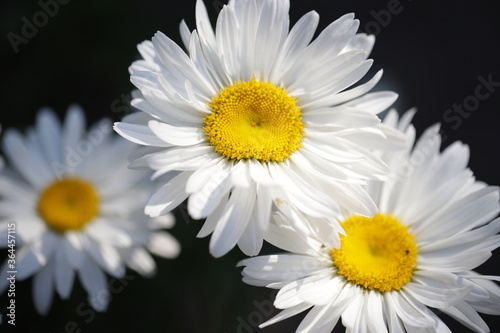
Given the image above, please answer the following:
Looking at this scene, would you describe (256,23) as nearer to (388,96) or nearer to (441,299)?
(388,96)

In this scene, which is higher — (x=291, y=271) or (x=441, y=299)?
(x=291, y=271)

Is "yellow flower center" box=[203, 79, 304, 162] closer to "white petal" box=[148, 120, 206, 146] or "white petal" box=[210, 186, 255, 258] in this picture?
"white petal" box=[148, 120, 206, 146]

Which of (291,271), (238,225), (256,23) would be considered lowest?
(291,271)

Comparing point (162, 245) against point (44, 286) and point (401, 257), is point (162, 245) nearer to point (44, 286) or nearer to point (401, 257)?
point (44, 286)

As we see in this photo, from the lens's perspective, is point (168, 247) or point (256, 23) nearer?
point (256, 23)

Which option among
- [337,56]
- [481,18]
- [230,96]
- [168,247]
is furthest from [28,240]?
[481,18]

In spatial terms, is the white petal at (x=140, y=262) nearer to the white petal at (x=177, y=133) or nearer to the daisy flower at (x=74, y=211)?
the daisy flower at (x=74, y=211)
